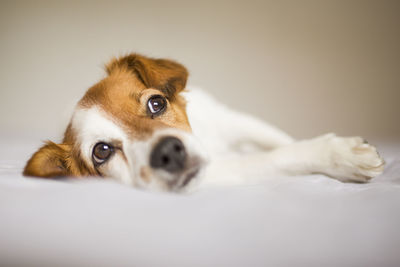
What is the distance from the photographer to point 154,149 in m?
0.94

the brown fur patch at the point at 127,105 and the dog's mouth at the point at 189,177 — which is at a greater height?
the brown fur patch at the point at 127,105

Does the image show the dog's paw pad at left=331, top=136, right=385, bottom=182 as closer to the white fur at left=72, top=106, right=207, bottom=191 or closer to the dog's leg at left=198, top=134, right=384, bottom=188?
the dog's leg at left=198, top=134, right=384, bottom=188

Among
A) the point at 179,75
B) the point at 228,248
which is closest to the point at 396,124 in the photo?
the point at 179,75

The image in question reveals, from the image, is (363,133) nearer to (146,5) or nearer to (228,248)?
(146,5)

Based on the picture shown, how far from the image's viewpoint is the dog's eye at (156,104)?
122 cm

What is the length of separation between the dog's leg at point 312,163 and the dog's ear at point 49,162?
2.13ft

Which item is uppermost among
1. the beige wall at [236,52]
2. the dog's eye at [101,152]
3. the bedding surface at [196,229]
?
the beige wall at [236,52]

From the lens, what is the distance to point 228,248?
596 millimetres

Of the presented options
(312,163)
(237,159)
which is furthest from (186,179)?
(312,163)

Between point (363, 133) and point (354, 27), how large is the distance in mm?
1397

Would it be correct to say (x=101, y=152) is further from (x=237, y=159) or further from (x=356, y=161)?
(x=356, y=161)

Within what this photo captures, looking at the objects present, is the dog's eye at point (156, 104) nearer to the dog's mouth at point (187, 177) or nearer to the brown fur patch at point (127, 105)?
the brown fur patch at point (127, 105)

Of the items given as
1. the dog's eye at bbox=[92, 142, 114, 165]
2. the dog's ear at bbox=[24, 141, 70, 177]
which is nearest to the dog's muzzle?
the dog's eye at bbox=[92, 142, 114, 165]

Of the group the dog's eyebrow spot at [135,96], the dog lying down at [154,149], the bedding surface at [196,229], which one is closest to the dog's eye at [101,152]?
the dog lying down at [154,149]
